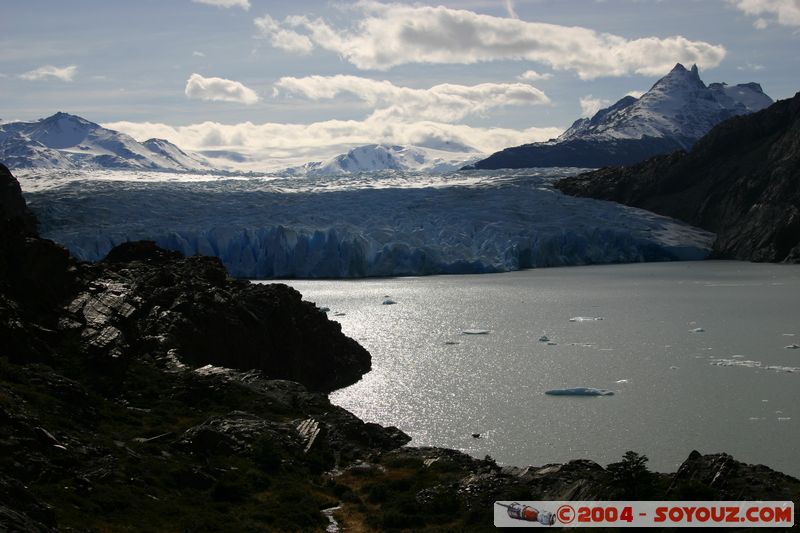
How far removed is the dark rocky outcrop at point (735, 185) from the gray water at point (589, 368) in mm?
16266

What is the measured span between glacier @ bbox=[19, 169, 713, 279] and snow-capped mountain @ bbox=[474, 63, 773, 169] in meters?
68.7

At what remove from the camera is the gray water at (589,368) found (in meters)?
25.6

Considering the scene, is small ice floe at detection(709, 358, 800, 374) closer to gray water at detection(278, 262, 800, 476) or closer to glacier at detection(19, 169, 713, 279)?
gray water at detection(278, 262, 800, 476)

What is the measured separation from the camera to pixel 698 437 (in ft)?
83.3

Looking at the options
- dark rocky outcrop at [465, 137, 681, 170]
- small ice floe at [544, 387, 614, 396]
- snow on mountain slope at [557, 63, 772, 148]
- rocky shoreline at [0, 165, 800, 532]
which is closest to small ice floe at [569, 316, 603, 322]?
small ice floe at [544, 387, 614, 396]

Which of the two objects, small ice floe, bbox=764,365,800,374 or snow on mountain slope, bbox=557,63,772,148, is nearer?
small ice floe, bbox=764,365,800,374

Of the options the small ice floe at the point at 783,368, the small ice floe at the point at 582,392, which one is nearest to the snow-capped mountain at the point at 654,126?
the small ice floe at the point at 783,368

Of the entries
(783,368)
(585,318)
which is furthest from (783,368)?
(585,318)

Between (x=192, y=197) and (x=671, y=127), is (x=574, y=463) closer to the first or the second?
(x=192, y=197)

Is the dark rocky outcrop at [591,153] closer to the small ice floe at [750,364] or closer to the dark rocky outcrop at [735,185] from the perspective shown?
the dark rocky outcrop at [735,185]

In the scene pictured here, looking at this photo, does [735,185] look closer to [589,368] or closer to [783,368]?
[783,368]

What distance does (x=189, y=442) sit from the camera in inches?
776

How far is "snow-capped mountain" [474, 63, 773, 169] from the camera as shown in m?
158

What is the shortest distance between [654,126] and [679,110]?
388 inches
